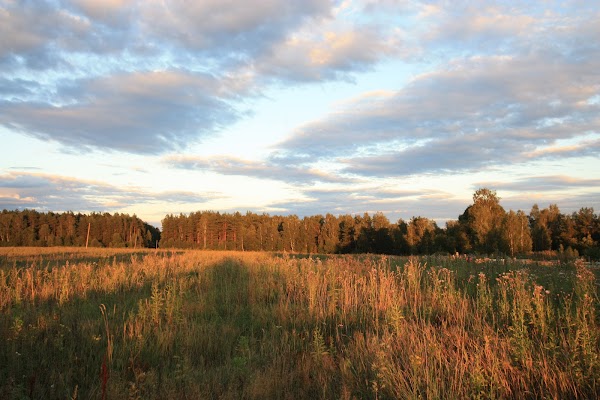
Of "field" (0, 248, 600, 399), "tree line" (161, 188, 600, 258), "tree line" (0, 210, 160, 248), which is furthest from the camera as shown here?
"tree line" (0, 210, 160, 248)

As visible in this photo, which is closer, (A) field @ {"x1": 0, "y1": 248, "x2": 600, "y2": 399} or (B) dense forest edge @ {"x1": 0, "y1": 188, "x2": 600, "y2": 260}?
(A) field @ {"x1": 0, "y1": 248, "x2": 600, "y2": 399}

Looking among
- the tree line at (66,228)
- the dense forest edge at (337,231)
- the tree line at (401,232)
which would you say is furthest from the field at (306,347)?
the tree line at (66,228)

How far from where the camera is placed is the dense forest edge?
147ft

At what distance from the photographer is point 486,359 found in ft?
13.8

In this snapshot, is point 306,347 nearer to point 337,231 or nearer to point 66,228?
point 337,231

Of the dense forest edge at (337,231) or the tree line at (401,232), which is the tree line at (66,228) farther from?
the tree line at (401,232)

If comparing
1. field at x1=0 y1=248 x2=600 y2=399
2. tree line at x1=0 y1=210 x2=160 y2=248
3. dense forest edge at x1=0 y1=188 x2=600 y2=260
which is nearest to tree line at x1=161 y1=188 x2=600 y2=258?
dense forest edge at x1=0 y1=188 x2=600 y2=260

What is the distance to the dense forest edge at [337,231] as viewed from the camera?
44.9 meters

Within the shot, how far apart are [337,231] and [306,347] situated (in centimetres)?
7229

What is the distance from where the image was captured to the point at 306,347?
5.48m

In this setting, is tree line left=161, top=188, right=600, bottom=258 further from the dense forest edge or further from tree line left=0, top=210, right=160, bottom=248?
tree line left=0, top=210, right=160, bottom=248

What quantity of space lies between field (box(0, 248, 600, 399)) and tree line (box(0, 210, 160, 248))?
83.2 m

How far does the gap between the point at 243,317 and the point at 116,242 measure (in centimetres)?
8189

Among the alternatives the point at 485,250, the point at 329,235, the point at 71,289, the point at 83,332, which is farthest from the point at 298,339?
the point at 329,235
